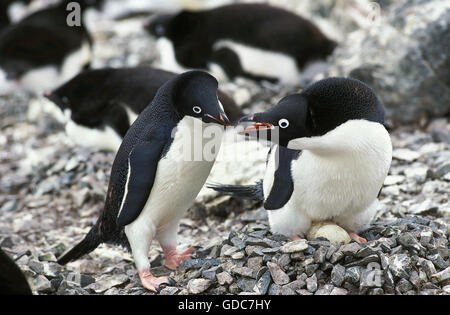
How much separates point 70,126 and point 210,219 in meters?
1.60

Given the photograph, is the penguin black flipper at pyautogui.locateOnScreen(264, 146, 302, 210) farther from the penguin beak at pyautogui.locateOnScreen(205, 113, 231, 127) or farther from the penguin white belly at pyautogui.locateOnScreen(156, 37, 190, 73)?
the penguin white belly at pyautogui.locateOnScreen(156, 37, 190, 73)

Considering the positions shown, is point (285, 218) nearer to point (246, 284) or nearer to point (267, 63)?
point (246, 284)

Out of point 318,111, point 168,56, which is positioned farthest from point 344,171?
point 168,56

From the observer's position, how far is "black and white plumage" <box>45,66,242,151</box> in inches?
189

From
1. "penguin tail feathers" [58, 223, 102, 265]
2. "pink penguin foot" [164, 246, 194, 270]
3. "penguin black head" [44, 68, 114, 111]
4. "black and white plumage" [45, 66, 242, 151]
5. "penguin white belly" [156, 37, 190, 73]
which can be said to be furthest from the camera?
"penguin white belly" [156, 37, 190, 73]

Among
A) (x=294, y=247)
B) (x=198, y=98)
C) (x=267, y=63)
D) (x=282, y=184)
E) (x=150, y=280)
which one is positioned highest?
(x=198, y=98)

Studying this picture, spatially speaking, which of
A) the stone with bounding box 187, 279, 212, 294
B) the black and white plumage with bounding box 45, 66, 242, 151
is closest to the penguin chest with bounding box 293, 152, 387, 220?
the stone with bounding box 187, 279, 212, 294

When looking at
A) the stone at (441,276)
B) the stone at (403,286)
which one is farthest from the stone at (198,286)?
the stone at (441,276)

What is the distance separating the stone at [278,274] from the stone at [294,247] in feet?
0.27

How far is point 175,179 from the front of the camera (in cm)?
319

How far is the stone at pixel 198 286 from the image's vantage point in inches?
118

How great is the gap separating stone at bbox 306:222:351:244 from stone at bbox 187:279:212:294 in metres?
0.54

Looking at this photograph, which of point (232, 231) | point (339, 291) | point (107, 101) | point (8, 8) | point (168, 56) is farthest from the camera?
point (8, 8)

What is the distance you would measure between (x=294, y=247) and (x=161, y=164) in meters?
0.69
